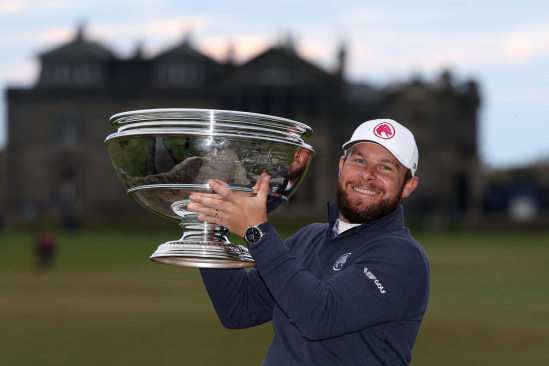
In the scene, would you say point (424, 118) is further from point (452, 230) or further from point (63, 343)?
point (63, 343)

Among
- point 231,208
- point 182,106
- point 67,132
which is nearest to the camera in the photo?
point 231,208

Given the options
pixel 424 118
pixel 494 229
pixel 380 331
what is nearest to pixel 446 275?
pixel 380 331

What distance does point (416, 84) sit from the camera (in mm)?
44844

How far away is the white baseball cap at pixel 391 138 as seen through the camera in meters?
2.35

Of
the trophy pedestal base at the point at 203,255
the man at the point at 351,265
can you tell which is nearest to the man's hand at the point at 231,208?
the man at the point at 351,265

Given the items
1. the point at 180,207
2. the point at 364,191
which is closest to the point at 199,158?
the point at 180,207

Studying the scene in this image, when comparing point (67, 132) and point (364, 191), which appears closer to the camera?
point (364, 191)

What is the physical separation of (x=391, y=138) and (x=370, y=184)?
0.57ft

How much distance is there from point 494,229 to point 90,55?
2747cm

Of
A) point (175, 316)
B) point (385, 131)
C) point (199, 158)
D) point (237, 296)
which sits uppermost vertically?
point (385, 131)

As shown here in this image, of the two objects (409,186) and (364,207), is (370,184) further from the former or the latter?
(409,186)

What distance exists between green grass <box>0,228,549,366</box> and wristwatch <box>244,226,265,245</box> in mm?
6851

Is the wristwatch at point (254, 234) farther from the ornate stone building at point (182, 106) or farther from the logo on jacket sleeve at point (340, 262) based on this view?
the ornate stone building at point (182, 106)

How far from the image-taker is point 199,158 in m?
2.21
